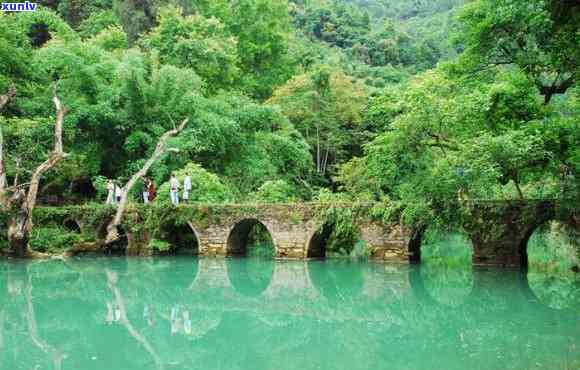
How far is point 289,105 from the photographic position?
31.3m

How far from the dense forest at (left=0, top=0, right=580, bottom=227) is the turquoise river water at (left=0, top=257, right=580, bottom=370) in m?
3.08

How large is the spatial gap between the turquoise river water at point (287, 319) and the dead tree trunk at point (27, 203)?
5.58ft

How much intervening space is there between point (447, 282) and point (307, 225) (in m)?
5.67

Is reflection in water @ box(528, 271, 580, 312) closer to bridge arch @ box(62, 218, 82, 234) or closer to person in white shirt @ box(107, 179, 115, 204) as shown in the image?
person in white shirt @ box(107, 179, 115, 204)

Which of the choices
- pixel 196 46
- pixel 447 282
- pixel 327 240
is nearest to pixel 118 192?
pixel 327 240

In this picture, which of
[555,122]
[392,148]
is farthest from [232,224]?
[555,122]

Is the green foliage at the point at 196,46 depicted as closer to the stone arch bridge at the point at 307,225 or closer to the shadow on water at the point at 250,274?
the stone arch bridge at the point at 307,225

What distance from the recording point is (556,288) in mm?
14125

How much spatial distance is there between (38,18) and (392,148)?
16.3 meters

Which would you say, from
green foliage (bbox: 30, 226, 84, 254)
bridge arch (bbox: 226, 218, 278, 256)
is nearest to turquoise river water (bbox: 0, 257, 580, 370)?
green foliage (bbox: 30, 226, 84, 254)

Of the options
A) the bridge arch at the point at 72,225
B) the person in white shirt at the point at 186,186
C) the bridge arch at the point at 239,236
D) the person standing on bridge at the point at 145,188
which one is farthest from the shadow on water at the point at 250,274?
the bridge arch at the point at 72,225

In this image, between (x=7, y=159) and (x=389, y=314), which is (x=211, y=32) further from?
(x=389, y=314)

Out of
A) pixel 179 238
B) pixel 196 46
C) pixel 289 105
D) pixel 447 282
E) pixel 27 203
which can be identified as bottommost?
pixel 447 282

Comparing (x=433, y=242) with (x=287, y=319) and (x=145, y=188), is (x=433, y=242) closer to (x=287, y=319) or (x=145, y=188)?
(x=145, y=188)
